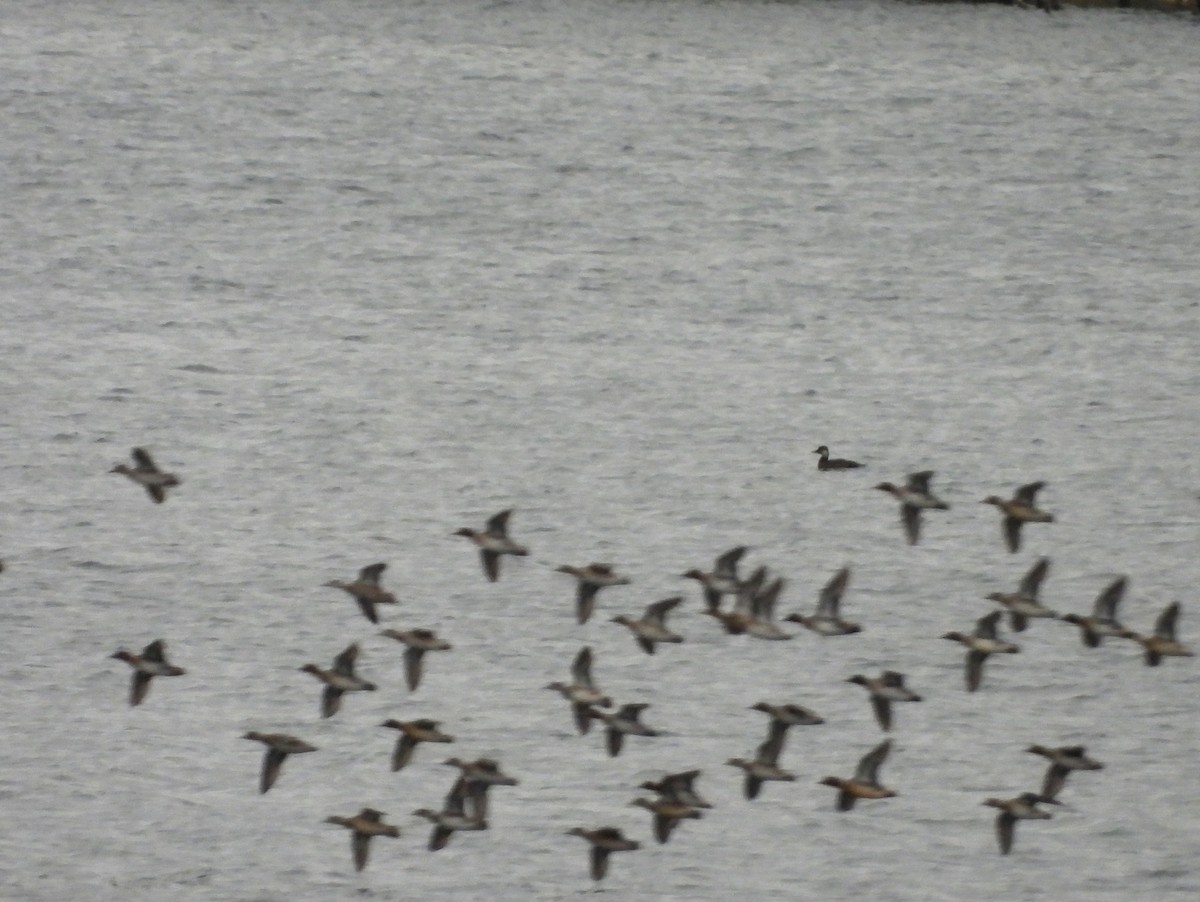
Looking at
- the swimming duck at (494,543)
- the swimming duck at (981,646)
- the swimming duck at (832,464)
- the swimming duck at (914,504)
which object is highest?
the swimming duck at (914,504)

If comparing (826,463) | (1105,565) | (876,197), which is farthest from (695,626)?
(876,197)

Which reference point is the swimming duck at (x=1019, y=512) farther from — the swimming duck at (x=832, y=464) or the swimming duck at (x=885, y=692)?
the swimming duck at (x=832, y=464)

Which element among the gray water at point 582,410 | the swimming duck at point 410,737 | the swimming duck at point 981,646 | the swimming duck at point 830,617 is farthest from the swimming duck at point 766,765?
the swimming duck at point 410,737

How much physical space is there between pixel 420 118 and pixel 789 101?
6.04m

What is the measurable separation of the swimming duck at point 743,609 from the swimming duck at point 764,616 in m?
0.03

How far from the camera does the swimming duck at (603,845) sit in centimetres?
1595

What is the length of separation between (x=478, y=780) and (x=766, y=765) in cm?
267

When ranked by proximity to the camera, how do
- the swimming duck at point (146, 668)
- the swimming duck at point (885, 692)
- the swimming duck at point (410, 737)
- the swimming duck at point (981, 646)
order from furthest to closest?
1. the swimming duck at point (981, 646)
2. the swimming duck at point (885, 692)
3. the swimming duck at point (146, 668)
4. the swimming duck at point (410, 737)

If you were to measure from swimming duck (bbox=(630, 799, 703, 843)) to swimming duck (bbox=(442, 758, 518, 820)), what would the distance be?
1.06 metres

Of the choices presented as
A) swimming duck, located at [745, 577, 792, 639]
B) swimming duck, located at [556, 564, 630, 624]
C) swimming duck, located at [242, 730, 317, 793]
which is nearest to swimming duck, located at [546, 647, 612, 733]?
swimming duck, located at [556, 564, 630, 624]

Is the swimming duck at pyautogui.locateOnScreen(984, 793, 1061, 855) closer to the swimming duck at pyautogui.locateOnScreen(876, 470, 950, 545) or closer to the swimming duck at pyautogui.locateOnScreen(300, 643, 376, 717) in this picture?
the swimming duck at pyautogui.locateOnScreen(876, 470, 950, 545)

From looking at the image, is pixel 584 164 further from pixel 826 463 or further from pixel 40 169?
pixel 826 463

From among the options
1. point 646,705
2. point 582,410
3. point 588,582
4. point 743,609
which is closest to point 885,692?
point 743,609

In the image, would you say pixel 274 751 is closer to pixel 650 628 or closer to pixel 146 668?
pixel 146 668
